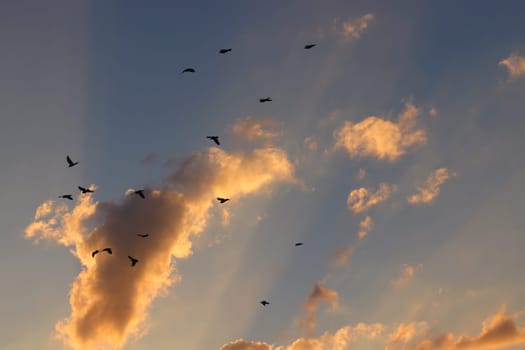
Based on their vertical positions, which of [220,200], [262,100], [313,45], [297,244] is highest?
[313,45]

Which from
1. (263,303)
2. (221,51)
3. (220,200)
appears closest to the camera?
(221,51)

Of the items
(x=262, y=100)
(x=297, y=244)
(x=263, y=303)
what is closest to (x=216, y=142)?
(x=262, y=100)

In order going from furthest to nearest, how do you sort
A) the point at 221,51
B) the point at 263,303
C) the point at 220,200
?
1. the point at 263,303
2. the point at 220,200
3. the point at 221,51

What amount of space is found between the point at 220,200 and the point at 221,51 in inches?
838

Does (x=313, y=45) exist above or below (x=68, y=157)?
above

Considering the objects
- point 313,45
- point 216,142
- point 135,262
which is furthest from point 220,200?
point 313,45

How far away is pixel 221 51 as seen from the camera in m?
73.0

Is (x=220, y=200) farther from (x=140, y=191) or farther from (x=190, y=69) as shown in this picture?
(x=190, y=69)

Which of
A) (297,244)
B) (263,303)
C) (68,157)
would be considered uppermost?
(68,157)

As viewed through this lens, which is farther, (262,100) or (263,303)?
(263,303)

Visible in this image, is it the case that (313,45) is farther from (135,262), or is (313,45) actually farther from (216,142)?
(135,262)

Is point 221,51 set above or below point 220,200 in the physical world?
above

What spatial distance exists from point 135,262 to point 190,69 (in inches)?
1134

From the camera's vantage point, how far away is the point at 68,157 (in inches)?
2948
